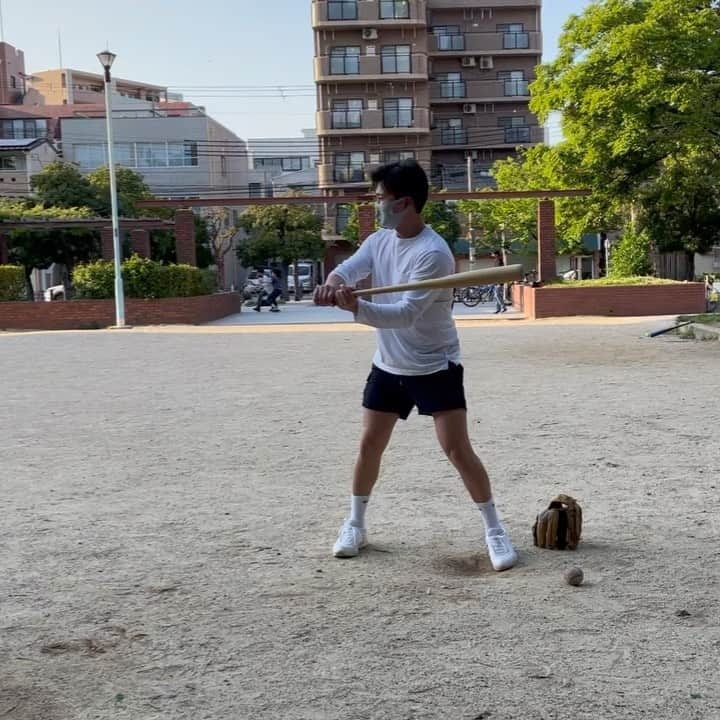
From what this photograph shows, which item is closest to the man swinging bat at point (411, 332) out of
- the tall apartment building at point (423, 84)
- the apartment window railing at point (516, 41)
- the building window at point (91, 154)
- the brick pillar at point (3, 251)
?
the brick pillar at point (3, 251)

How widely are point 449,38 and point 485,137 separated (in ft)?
19.8

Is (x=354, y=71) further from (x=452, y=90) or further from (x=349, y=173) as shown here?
(x=452, y=90)

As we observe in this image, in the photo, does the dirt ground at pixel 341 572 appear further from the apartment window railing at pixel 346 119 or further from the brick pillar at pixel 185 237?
the apartment window railing at pixel 346 119

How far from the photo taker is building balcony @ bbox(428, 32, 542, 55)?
5619cm

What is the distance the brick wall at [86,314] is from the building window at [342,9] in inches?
1268

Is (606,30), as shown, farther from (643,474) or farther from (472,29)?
(472,29)

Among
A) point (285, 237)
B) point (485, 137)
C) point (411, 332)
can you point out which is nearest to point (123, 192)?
point (285, 237)

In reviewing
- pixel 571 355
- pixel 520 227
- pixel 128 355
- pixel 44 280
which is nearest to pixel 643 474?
pixel 571 355

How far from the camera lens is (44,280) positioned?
48438 millimetres

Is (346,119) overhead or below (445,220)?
overhead

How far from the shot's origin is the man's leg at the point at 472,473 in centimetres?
409

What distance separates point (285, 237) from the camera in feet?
147

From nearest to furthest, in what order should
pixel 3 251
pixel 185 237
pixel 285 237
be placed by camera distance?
pixel 185 237 → pixel 3 251 → pixel 285 237

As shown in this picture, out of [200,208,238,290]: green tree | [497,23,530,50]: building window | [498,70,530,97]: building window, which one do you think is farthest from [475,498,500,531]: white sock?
[497,23,530,50]: building window
